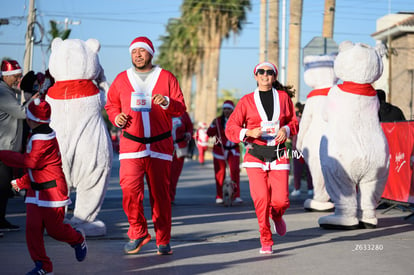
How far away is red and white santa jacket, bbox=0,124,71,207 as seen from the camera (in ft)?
19.8

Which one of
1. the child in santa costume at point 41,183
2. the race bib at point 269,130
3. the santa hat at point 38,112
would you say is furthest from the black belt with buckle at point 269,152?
the santa hat at point 38,112

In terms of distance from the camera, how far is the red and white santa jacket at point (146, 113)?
23.4 feet

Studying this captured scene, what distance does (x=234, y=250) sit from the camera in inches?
296

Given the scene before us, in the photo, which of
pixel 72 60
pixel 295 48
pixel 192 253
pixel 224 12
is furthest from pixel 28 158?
pixel 224 12

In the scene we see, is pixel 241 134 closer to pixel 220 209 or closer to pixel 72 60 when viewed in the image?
pixel 72 60

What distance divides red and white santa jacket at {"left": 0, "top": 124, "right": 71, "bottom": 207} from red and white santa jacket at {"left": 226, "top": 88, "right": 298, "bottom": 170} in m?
2.10

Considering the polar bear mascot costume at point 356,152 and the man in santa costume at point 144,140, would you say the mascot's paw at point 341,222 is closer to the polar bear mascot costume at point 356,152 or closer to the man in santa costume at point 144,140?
the polar bear mascot costume at point 356,152

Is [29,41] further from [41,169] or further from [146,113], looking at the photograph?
[41,169]

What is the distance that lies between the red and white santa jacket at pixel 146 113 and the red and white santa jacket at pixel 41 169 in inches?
42.3

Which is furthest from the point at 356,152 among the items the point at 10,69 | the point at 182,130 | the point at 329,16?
the point at 329,16

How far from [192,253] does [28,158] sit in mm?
2107

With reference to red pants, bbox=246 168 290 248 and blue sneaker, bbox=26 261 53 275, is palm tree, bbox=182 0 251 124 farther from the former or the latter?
blue sneaker, bbox=26 261 53 275

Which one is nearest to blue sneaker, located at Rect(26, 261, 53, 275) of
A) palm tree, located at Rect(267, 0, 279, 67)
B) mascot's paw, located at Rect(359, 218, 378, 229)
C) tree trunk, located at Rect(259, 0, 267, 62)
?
mascot's paw, located at Rect(359, 218, 378, 229)

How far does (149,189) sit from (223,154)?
6.59 meters
